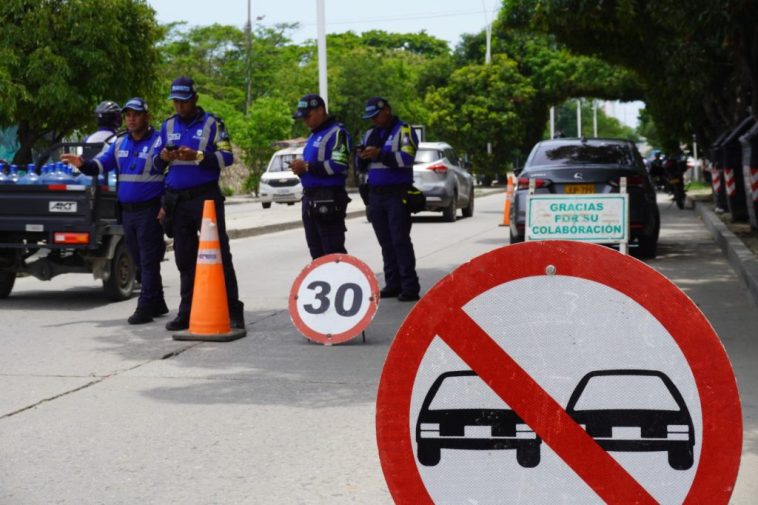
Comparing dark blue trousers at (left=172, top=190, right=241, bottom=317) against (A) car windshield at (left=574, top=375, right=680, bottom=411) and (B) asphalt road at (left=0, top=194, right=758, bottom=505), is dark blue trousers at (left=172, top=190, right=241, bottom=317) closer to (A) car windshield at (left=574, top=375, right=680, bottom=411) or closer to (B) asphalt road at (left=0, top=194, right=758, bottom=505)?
(B) asphalt road at (left=0, top=194, right=758, bottom=505)

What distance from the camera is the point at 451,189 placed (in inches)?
1022

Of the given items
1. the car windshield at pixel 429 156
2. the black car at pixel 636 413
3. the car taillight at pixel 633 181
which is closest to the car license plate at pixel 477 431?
the black car at pixel 636 413

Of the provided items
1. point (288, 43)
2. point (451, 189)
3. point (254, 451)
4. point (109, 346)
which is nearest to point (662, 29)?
point (451, 189)

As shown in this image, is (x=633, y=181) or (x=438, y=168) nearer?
(x=633, y=181)

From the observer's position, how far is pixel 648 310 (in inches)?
95.1

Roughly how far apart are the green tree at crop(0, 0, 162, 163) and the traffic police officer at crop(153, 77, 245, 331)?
36.4ft

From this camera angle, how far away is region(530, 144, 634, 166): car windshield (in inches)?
596

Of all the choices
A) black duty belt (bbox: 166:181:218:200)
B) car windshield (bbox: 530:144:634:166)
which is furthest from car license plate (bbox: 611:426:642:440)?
car windshield (bbox: 530:144:634:166)

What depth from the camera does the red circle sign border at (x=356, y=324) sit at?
8586 mm

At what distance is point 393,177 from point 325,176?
5.09 feet

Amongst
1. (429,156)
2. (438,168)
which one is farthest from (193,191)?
(429,156)

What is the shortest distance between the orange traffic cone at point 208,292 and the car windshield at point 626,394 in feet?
22.2

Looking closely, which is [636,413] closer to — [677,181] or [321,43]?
[321,43]

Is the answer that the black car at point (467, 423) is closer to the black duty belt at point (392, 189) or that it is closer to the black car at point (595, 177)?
the black duty belt at point (392, 189)
